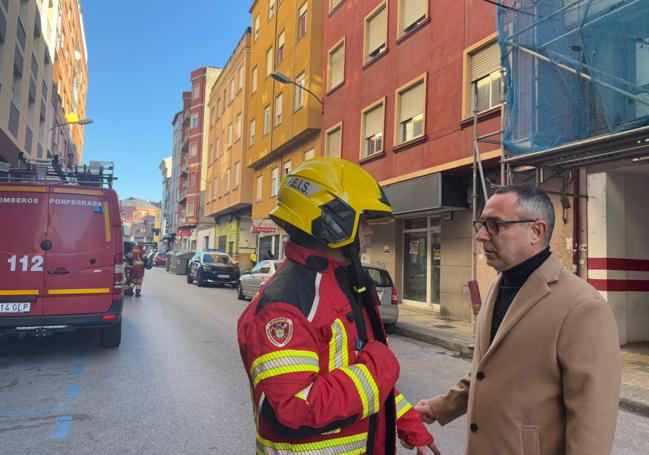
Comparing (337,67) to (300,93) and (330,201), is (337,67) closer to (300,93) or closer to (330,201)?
(300,93)

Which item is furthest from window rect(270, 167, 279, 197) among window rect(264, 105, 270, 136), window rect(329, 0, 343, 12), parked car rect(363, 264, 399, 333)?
parked car rect(363, 264, 399, 333)

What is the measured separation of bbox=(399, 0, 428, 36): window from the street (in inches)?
369

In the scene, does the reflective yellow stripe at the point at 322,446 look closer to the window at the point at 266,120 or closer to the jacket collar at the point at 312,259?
the jacket collar at the point at 312,259

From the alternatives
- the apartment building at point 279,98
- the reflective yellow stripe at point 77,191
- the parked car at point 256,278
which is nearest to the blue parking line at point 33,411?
the reflective yellow stripe at point 77,191

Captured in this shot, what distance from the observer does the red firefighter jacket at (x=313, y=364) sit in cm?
138

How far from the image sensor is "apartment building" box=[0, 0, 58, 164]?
14094 mm

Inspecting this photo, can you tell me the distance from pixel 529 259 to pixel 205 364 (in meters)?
5.70

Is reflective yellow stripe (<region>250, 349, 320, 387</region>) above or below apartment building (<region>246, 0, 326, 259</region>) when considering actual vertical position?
below

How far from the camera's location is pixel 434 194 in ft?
39.9

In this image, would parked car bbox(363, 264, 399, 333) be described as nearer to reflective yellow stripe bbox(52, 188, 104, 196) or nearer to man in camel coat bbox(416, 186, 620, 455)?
reflective yellow stripe bbox(52, 188, 104, 196)

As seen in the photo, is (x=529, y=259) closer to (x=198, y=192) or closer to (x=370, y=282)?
(x=370, y=282)

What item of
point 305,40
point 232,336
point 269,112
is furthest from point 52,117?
point 232,336

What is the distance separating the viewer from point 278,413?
1.36 m

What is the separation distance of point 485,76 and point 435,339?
6.25 m
